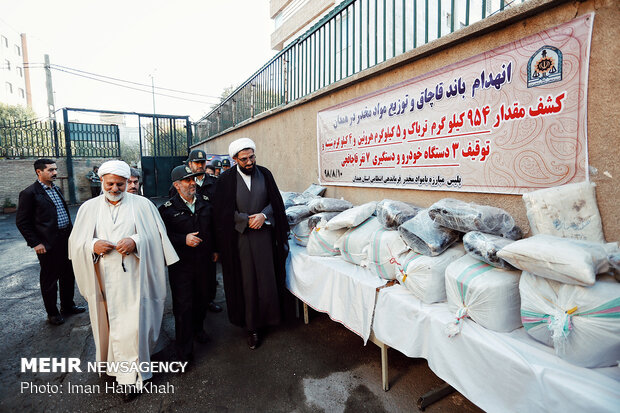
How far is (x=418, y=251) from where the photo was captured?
208cm

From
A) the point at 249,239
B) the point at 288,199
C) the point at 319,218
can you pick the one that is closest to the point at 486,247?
the point at 319,218

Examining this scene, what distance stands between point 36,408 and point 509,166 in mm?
3787

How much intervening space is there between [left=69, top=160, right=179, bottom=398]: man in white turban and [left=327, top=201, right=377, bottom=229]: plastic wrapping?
60.0 inches

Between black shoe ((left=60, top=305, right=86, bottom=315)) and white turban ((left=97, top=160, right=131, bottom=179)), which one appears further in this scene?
black shoe ((left=60, top=305, right=86, bottom=315))

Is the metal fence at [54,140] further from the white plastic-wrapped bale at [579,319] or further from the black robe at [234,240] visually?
the white plastic-wrapped bale at [579,319]

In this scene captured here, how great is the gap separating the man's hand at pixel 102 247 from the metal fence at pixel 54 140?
15238mm

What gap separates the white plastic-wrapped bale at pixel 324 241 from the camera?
2947mm

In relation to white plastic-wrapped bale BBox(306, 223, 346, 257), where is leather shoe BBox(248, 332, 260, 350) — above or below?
below

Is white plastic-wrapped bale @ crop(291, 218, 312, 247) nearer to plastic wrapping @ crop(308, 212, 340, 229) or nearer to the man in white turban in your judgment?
plastic wrapping @ crop(308, 212, 340, 229)

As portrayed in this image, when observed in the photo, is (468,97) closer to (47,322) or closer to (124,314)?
(124,314)

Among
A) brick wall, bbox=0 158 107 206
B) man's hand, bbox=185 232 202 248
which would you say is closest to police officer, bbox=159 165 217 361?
man's hand, bbox=185 232 202 248

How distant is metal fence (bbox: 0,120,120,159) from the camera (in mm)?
13297

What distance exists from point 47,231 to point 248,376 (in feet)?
9.17

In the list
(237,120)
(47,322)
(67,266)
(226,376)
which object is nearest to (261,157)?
(237,120)
